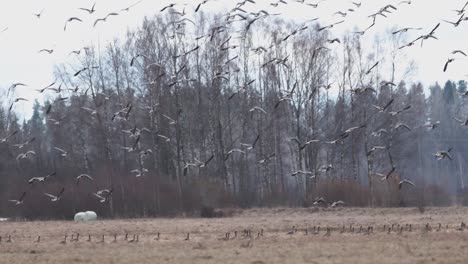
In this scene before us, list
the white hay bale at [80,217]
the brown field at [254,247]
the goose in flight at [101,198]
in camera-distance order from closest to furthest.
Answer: the brown field at [254,247], the white hay bale at [80,217], the goose in flight at [101,198]

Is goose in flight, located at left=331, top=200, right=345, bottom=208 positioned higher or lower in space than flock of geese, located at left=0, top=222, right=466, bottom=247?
higher

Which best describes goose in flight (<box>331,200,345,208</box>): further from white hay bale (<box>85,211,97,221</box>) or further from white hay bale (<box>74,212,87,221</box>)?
white hay bale (<box>74,212,87,221</box>)

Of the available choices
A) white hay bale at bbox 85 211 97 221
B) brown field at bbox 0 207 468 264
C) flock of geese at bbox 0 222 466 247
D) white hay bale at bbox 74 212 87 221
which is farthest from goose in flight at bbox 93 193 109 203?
flock of geese at bbox 0 222 466 247

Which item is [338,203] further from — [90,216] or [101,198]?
[90,216]

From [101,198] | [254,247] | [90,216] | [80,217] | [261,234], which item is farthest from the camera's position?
[101,198]

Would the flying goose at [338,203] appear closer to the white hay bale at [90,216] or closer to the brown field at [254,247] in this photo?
the brown field at [254,247]

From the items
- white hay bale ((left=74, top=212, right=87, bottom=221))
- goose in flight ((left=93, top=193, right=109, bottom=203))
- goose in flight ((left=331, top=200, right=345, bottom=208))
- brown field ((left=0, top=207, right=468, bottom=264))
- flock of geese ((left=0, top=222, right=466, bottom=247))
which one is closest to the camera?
brown field ((left=0, top=207, right=468, bottom=264))

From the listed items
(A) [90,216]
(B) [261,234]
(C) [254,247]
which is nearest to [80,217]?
(A) [90,216]

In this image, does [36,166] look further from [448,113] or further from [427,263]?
[448,113]

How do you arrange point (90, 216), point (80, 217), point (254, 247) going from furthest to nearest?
point (90, 216) < point (80, 217) < point (254, 247)

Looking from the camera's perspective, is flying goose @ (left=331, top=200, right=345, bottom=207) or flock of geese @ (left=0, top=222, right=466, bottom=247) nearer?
flock of geese @ (left=0, top=222, right=466, bottom=247)

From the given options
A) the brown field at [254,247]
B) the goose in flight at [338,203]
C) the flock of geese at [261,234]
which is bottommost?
the brown field at [254,247]

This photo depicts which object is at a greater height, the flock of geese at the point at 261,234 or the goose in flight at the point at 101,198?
the goose in flight at the point at 101,198

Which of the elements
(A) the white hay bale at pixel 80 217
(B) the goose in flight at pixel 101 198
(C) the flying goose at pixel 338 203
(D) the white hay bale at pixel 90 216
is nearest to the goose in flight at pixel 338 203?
(C) the flying goose at pixel 338 203
